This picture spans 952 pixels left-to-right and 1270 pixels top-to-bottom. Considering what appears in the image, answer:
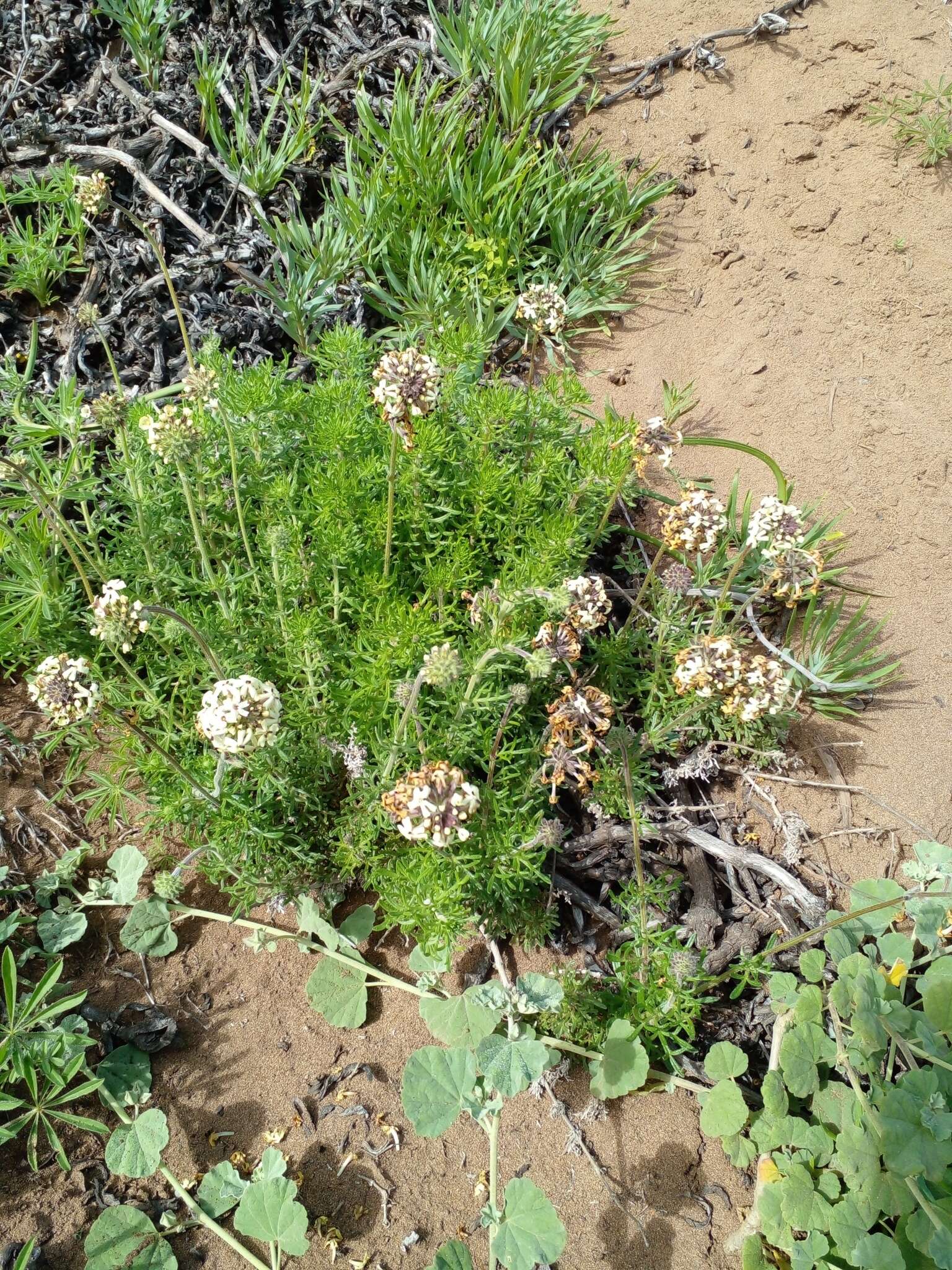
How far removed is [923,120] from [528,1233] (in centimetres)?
507

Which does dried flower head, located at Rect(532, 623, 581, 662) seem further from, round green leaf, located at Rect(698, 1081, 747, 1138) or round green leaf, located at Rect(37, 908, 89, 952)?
round green leaf, located at Rect(37, 908, 89, 952)

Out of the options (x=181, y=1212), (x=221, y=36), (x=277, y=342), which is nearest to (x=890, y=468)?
(x=277, y=342)

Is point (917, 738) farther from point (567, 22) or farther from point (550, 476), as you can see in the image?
point (567, 22)

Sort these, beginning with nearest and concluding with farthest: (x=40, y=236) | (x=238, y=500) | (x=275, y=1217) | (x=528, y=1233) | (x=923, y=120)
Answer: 1. (x=528, y=1233)
2. (x=275, y=1217)
3. (x=238, y=500)
4. (x=40, y=236)
5. (x=923, y=120)

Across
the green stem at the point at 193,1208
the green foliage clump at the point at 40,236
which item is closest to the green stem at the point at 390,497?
the green stem at the point at 193,1208

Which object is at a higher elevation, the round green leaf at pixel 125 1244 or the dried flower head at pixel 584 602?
the dried flower head at pixel 584 602

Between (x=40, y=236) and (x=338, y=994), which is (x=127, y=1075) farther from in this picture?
(x=40, y=236)

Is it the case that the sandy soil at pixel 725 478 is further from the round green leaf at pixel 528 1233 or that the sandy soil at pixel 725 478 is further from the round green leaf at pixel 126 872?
the round green leaf at pixel 528 1233

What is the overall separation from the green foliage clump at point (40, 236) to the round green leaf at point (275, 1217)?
3497 mm

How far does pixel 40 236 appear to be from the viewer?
12.5 feet

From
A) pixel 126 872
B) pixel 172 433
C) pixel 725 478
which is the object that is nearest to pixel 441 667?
pixel 172 433

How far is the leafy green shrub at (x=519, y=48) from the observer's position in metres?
4.24

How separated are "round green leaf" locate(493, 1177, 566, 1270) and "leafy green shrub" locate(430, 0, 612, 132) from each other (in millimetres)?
4421

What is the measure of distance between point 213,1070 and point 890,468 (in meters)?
3.42
